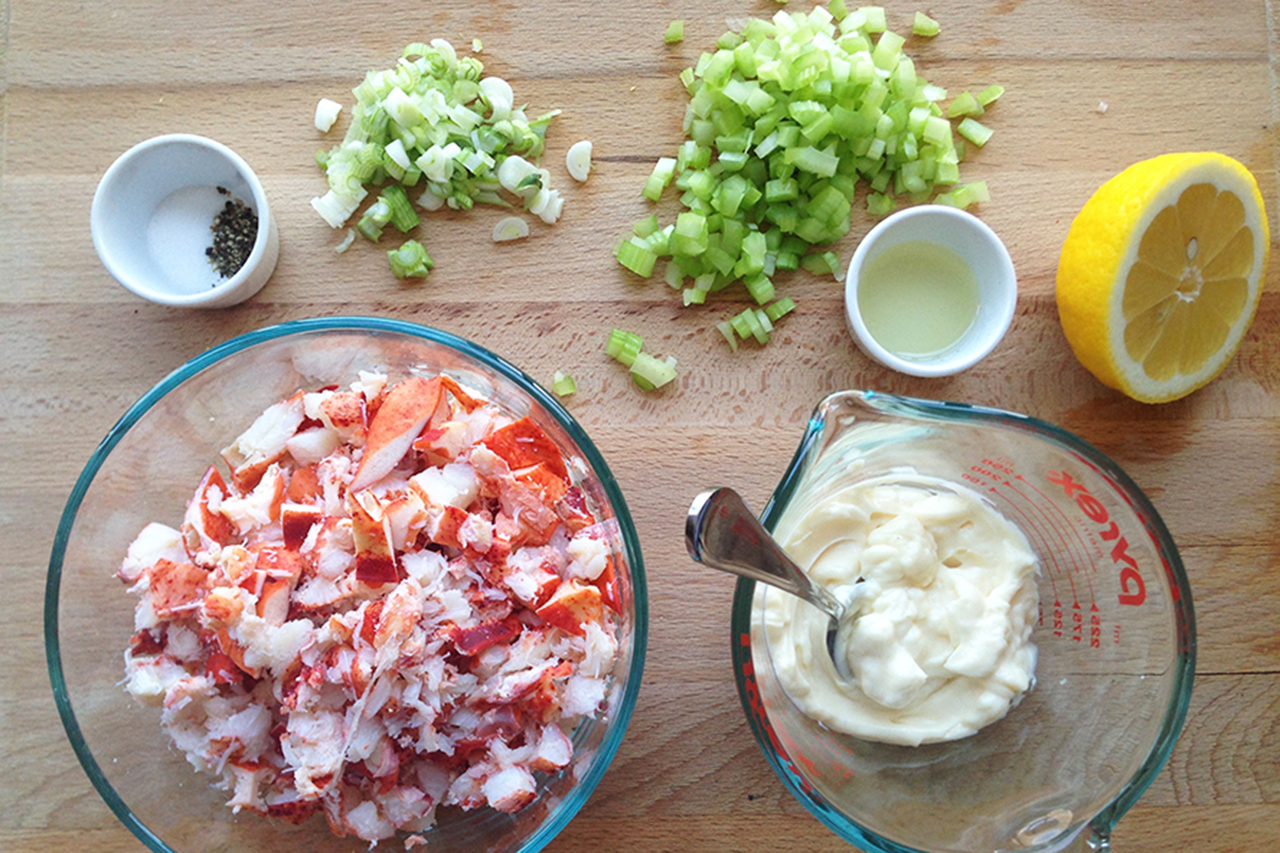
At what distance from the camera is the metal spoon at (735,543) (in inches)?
43.1

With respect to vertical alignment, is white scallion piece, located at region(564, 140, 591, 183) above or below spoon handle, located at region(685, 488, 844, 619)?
above

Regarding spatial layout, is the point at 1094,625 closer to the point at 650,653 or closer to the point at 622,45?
the point at 650,653

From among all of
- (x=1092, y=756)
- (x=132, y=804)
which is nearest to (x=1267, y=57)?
(x=1092, y=756)

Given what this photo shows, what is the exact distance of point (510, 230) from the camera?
5.72ft

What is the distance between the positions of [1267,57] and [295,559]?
2.01 m

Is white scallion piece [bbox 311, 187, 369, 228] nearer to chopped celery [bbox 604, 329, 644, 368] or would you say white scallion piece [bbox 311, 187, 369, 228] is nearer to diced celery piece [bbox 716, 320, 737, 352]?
chopped celery [bbox 604, 329, 644, 368]

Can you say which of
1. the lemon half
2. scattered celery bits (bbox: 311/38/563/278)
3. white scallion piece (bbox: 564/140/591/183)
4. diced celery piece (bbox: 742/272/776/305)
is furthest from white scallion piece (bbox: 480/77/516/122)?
the lemon half

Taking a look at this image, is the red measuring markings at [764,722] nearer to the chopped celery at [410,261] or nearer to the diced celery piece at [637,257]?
the diced celery piece at [637,257]

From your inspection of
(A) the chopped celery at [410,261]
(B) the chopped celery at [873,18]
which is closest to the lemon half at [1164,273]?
(B) the chopped celery at [873,18]

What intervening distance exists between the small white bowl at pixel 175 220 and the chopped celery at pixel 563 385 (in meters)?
0.56

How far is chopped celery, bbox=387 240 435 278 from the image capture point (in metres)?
1.72

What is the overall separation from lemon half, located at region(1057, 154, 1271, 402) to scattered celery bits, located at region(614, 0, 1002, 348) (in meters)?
0.25

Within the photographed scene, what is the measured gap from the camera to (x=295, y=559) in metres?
1.34

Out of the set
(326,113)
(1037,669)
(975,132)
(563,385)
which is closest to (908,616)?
(1037,669)
